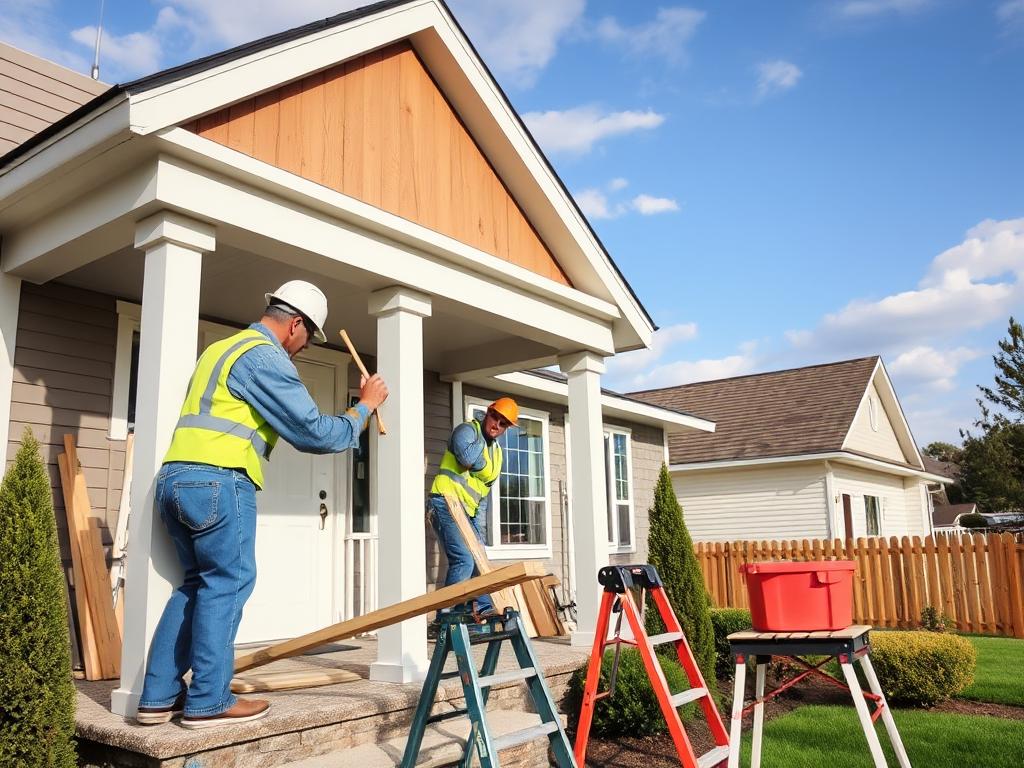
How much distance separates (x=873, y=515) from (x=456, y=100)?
17.9m

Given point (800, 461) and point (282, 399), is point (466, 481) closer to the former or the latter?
point (282, 399)

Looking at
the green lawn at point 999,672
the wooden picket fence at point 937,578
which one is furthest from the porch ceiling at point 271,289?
the wooden picket fence at point 937,578

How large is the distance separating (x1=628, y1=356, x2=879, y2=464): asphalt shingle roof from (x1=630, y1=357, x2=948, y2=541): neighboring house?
0.03 metres

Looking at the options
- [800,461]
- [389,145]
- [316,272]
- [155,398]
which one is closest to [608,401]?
[389,145]

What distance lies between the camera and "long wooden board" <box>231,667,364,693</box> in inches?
172

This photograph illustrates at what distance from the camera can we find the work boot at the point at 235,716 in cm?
345

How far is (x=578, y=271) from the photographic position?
727 cm

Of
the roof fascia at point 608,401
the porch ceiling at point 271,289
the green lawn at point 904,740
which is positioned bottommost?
the green lawn at point 904,740

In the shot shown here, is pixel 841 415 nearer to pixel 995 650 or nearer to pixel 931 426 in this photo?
pixel 995 650

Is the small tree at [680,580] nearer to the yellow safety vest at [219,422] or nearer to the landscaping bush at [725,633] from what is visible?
the landscaping bush at [725,633]

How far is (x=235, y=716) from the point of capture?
11.8 ft

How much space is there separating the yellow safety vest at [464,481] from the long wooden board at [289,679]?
1.90m

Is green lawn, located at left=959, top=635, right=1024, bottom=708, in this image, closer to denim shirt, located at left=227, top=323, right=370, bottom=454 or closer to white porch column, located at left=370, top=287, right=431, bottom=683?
white porch column, located at left=370, top=287, right=431, bottom=683

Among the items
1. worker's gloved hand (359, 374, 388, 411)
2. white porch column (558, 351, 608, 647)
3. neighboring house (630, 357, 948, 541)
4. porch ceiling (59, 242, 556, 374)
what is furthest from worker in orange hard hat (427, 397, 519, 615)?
neighboring house (630, 357, 948, 541)
